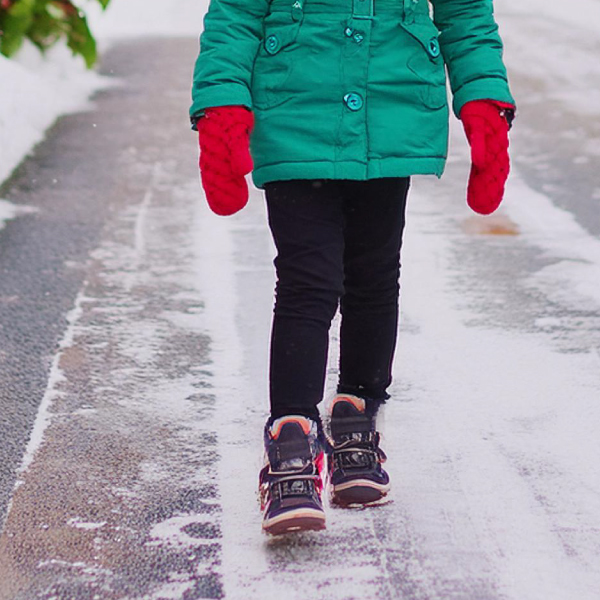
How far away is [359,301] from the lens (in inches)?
125

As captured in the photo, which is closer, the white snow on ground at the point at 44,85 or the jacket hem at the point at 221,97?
the jacket hem at the point at 221,97

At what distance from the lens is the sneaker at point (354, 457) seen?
2965 mm

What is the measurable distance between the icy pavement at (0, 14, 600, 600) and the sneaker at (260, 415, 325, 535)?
0.26 ft

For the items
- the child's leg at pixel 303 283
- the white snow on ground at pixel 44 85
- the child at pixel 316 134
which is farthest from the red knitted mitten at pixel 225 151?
the white snow on ground at pixel 44 85

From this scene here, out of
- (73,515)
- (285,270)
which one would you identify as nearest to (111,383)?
(73,515)

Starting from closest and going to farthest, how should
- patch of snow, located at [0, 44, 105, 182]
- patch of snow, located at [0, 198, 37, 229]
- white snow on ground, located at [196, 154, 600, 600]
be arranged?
white snow on ground, located at [196, 154, 600, 600], patch of snow, located at [0, 198, 37, 229], patch of snow, located at [0, 44, 105, 182]

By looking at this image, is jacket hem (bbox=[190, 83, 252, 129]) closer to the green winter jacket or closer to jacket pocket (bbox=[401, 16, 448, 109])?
the green winter jacket

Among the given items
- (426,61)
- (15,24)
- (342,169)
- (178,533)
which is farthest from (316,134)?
(15,24)

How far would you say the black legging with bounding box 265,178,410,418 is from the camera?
9.34 feet

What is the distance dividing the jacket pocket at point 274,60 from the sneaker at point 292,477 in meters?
0.78

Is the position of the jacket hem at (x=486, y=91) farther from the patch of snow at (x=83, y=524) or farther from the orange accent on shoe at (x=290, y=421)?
the patch of snow at (x=83, y=524)

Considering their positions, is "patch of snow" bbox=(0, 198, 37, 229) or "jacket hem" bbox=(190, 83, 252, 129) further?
"patch of snow" bbox=(0, 198, 37, 229)

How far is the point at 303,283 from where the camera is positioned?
285 cm

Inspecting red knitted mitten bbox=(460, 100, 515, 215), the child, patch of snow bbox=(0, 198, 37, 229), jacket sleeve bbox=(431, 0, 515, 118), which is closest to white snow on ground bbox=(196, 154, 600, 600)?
the child
